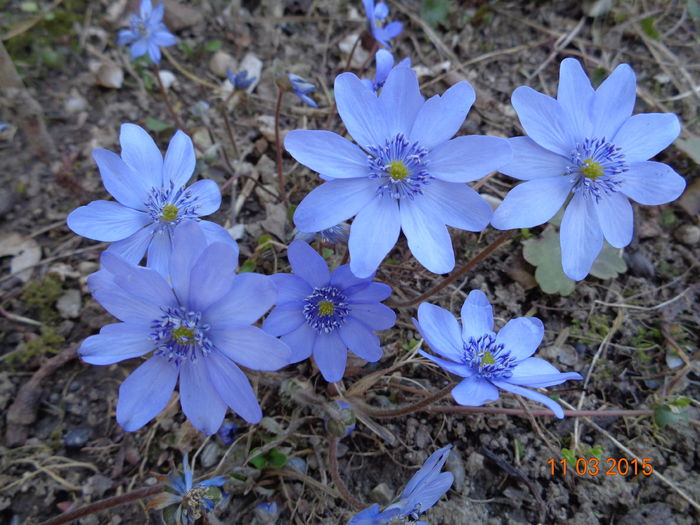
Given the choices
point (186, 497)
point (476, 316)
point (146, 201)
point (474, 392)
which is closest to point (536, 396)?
point (474, 392)

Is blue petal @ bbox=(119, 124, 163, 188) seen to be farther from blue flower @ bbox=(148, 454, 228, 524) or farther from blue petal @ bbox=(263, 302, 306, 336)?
blue flower @ bbox=(148, 454, 228, 524)

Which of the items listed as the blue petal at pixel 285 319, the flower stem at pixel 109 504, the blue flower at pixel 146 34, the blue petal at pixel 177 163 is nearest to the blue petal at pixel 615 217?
the blue petal at pixel 285 319

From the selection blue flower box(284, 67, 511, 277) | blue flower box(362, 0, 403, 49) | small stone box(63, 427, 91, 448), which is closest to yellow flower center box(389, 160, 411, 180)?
blue flower box(284, 67, 511, 277)

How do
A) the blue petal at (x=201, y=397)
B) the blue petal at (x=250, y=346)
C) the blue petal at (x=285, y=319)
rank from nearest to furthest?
the blue petal at (x=250, y=346) < the blue petal at (x=201, y=397) < the blue petal at (x=285, y=319)

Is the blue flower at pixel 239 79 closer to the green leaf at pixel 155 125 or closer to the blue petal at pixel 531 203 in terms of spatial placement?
the green leaf at pixel 155 125

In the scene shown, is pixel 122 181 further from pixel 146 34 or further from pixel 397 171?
pixel 146 34

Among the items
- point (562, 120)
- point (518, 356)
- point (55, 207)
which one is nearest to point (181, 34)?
point (55, 207)
